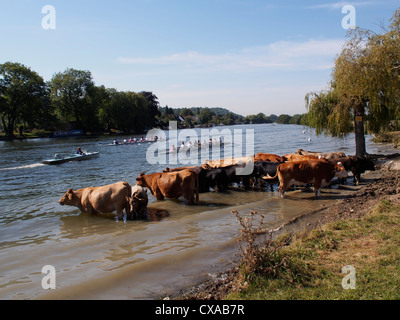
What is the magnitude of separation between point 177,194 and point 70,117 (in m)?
84.0

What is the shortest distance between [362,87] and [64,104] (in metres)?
84.5

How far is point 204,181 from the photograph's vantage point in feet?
46.8

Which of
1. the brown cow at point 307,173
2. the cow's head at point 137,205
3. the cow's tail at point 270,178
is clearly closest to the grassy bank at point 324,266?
the cow's head at point 137,205

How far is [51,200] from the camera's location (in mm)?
13898

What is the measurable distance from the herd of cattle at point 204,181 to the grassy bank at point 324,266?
5.35m

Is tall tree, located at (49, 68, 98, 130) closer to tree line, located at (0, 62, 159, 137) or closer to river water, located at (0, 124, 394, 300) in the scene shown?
tree line, located at (0, 62, 159, 137)

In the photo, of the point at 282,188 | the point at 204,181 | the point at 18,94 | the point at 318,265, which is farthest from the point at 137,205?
the point at 18,94

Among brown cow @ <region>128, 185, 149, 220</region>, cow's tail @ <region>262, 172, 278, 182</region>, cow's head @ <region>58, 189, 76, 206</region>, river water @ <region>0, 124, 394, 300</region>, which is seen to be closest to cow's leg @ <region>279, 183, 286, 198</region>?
river water @ <region>0, 124, 394, 300</region>

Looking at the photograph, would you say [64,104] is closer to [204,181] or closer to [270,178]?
[204,181]

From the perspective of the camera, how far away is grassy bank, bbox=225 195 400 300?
163 inches

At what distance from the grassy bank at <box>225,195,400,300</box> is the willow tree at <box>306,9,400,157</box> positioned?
818 centimetres
